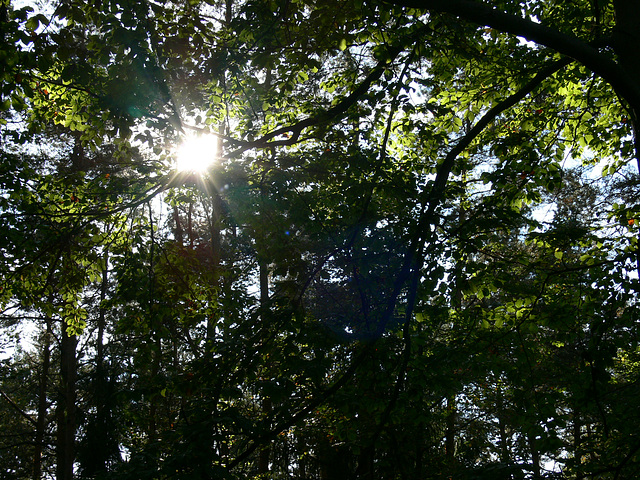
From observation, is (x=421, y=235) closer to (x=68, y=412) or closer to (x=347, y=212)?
(x=347, y=212)

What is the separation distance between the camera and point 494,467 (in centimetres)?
323

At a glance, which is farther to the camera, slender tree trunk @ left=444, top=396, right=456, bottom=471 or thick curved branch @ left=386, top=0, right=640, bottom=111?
slender tree trunk @ left=444, top=396, right=456, bottom=471

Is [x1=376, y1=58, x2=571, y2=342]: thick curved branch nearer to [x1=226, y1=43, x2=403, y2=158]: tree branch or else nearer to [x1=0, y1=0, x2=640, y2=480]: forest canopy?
[x1=0, y1=0, x2=640, y2=480]: forest canopy

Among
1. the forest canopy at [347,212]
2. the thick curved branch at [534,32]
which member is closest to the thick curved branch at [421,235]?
the forest canopy at [347,212]

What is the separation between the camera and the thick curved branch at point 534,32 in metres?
2.82

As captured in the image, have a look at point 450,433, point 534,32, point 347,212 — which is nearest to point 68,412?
point 450,433

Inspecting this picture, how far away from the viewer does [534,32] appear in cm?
291

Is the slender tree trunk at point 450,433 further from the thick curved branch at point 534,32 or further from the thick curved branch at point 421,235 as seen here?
the thick curved branch at point 534,32

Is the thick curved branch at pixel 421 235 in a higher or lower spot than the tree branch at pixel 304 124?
lower

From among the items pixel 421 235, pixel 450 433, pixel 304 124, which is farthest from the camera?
pixel 450 433

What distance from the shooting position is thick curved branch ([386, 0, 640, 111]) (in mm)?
2816

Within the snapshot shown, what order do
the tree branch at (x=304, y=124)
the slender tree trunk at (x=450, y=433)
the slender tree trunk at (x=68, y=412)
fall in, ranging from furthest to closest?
the slender tree trunk at (x=68, y=412) → the slender tree trunk at (x=450, y=433) → the tree branch at (x=304, y=124)

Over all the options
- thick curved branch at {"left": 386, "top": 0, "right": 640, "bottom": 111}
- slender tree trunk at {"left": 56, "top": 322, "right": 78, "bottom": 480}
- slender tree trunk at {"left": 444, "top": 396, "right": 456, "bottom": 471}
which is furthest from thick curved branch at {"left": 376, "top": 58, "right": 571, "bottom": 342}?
slender tree trunk at {"left": 56, "top": 322, "right": 78, "bottom": 480}

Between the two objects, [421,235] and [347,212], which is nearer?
[421,235]
